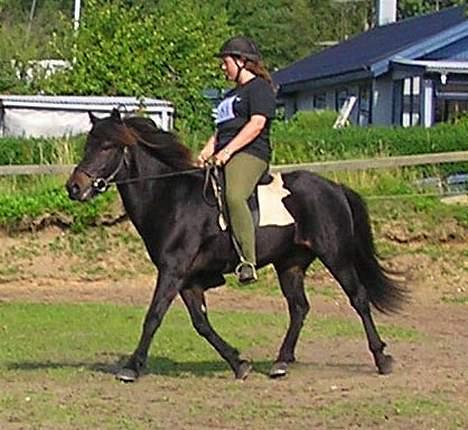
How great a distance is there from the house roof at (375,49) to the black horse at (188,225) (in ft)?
70.2

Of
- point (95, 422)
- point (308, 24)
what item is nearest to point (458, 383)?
point (95, 422)

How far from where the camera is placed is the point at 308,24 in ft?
268

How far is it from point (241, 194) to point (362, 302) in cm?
153

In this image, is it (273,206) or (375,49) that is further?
(375,49)

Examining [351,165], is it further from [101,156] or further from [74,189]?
[74,189]

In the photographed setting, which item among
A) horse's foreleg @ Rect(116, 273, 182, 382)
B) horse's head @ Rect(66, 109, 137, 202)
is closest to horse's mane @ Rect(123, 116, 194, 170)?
horse's head @ Rect(66, 109, 137, 202)

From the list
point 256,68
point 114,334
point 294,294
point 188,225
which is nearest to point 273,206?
point 188,225

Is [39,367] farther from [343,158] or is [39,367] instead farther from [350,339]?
[343,158]

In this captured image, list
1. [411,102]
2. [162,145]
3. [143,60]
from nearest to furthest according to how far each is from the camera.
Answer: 1. [162,145]
2. [143,60]
3. [411,102]

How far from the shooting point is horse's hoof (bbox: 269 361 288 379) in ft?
35.1

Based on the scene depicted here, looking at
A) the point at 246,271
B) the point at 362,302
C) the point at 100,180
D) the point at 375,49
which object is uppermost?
the point at 375,49

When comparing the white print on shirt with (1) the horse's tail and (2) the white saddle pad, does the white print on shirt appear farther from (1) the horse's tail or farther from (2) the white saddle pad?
(1) the horse's tail

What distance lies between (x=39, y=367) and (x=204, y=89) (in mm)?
23634

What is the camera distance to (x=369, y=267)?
11469mm
